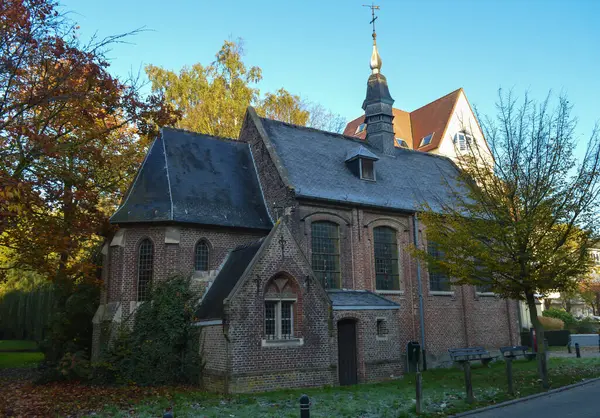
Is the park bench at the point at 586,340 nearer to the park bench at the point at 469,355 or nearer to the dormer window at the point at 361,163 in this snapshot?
the park bench at the point at 469,355

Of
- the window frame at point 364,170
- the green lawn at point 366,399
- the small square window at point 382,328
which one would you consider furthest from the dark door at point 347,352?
the window frame at point 364,170

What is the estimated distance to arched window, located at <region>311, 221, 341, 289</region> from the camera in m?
19.2

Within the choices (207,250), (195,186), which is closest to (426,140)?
(195,186)

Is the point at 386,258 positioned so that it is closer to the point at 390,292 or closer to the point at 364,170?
the point at 390,292

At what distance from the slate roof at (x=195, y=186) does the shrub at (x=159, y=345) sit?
261 centimetres

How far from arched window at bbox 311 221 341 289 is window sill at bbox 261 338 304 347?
3.83 meters

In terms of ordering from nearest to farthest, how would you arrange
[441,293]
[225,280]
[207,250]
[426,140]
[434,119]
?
[225,280], [207,250], [441,293], [426,140], [434,119]

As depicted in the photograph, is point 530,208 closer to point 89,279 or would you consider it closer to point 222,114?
point 89,279

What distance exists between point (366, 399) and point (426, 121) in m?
35.3

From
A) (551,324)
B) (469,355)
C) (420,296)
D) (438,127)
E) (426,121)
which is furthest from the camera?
(426,121)

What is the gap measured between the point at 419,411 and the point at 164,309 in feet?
29.6

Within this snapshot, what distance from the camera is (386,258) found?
21.1 m

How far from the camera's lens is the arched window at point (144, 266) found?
17.5 meters

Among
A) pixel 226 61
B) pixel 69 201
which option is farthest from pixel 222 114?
pixel 69 201
